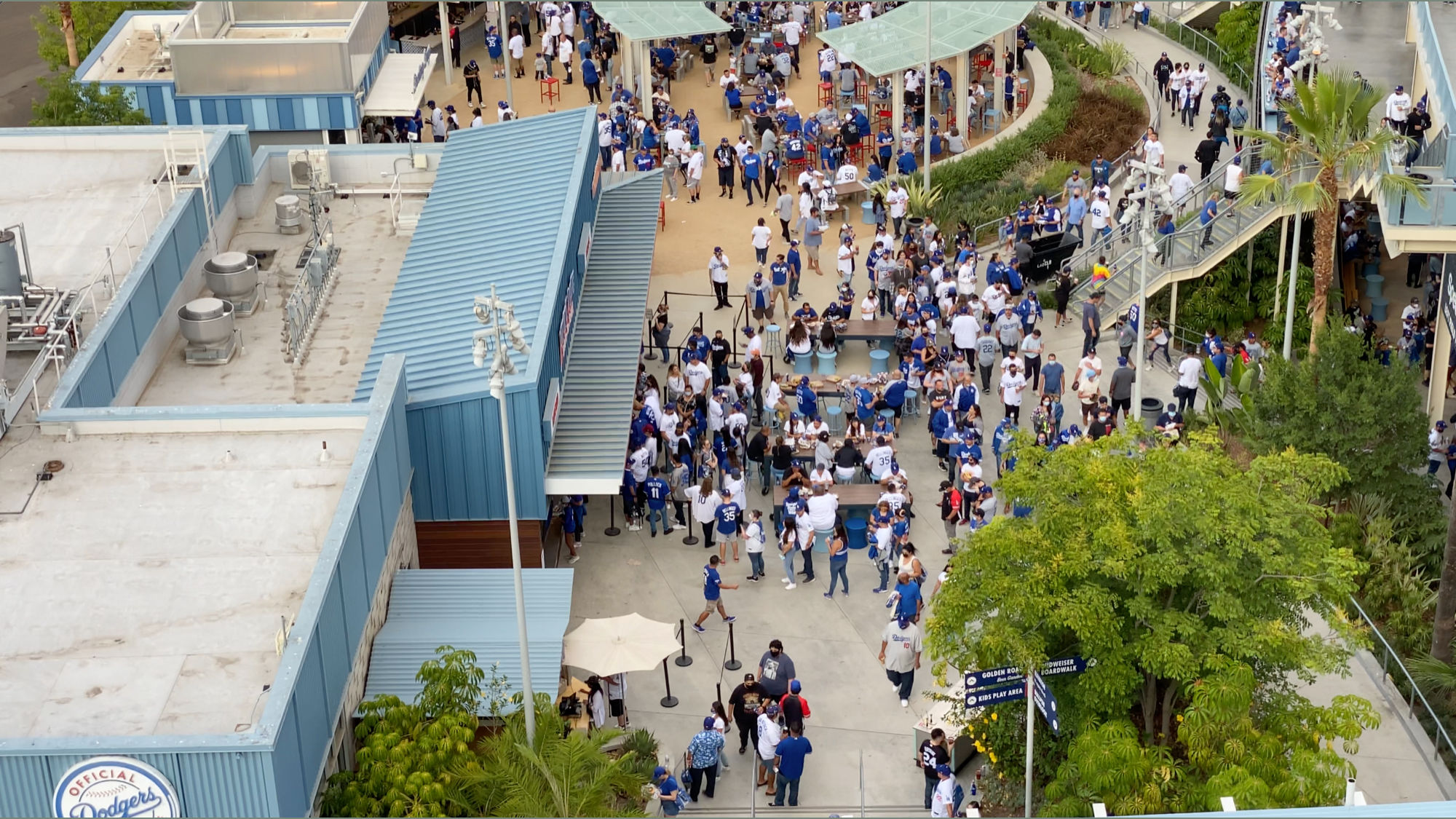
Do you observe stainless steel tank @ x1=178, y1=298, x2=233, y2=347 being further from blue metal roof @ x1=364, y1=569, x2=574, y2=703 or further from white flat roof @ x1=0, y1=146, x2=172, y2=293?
blue metal roof @ x1=364, y1=569, x2=574, y2=703

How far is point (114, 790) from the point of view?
56.1ft

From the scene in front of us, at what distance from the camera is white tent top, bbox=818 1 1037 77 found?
41562 mm

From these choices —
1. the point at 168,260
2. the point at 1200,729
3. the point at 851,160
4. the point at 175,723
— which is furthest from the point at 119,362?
the point at 851,160

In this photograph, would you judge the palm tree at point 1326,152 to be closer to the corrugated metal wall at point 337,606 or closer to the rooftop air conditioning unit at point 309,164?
the corrugated metal wall at point 337,606

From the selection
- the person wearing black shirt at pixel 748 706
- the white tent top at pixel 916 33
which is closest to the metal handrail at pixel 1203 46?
the white tent top at pixel 916 33

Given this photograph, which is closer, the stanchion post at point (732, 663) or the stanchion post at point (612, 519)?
the stanchion post at point (732, 663)

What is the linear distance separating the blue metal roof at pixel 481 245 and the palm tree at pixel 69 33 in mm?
14673

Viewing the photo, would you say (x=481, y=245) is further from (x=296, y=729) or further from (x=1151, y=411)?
(x=296, y=729)

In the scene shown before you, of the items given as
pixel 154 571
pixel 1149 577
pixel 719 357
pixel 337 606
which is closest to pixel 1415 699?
pixel 1149 577

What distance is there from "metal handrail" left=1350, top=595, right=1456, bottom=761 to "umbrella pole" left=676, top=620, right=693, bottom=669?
8.28 metres

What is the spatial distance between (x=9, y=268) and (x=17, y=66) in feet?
92.2

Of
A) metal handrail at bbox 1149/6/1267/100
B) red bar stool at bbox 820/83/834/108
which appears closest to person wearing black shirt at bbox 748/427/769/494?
red bar stool at bbox 820/83/834/108

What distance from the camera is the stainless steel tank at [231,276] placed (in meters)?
28.3

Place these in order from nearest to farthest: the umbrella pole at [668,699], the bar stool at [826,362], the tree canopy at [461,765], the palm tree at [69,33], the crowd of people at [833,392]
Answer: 1. the tree canopy at [461,765]
2. the crowd of people at [833,392]
3. the umbrella pole at [668,699]
4. the bar stool at [826,362]
5. the palm tree at [69,33]
